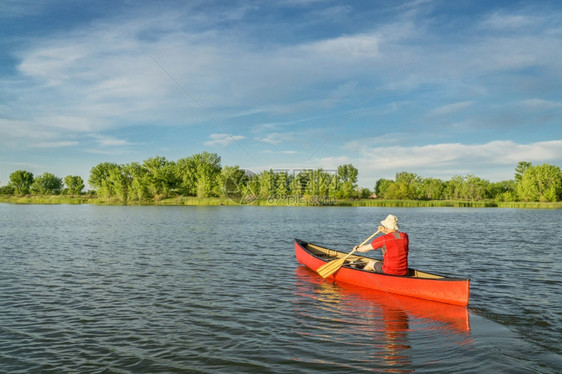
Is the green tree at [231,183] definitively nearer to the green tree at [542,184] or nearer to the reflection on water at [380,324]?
the green tree at [542,184]

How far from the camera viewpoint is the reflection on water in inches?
296

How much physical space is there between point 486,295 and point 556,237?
866 inches

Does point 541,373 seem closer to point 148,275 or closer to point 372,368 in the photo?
point 372,368

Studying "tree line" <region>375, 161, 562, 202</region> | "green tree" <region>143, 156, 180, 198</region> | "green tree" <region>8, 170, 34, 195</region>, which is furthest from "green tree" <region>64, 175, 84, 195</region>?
"tree line" <region>375, 161, 562, 202</region>

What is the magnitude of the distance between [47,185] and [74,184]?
15.1 m

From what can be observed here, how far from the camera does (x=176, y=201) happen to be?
3728 inches

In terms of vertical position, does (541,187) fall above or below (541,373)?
above

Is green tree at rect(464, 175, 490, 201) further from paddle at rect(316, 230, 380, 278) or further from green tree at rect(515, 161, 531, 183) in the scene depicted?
paddle at rect(316, 230, 380, 278)

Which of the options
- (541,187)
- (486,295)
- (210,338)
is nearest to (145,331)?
(210,338)

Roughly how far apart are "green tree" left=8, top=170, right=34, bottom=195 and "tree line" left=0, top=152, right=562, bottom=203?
170ft

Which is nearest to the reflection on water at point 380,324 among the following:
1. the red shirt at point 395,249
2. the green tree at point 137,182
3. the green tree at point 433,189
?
the red shirt at point 395,249

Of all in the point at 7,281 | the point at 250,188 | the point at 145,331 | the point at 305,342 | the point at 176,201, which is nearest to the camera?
the point at 305,342

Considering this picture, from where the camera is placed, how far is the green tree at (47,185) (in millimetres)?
152250

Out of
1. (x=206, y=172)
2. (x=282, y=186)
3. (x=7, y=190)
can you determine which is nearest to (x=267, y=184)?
(x=282, y=186)
